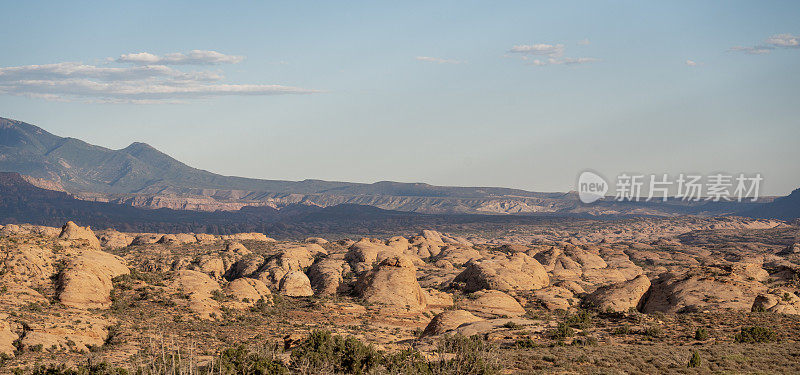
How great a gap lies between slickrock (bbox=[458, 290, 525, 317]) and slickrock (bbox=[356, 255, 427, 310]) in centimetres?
480

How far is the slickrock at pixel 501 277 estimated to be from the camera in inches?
3187

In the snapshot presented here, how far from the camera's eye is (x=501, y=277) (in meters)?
82.1

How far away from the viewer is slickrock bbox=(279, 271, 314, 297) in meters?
78.1

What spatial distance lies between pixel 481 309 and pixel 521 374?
34931 mm

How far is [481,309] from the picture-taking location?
66.8 m

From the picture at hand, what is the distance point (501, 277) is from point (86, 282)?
45.7 meters

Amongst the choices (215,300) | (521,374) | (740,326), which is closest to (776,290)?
(740,326)

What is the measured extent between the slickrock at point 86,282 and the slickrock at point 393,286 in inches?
929

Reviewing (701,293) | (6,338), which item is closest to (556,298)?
(701,293)

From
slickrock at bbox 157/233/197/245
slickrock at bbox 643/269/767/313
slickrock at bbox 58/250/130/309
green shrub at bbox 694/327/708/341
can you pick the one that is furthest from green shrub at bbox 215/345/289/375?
slickrock at bbox 157/233/197/245

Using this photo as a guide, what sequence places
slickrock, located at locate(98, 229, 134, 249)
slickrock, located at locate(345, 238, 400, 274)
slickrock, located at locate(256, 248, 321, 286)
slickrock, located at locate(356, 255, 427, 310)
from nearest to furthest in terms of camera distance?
slickrock, located at locate(356, 255, 427, 310) → slickrock, located at locate(256, 248, 321, 286) → slickrock, located at locate(345, 238, 400, 274) → slickrock, located at locate(98, 229, 134, 249)

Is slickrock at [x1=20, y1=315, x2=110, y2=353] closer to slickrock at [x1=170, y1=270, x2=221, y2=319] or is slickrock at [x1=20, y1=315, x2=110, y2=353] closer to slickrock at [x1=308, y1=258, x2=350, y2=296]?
slickrock at [x1=170, y1=270, x2=221, y2=319]

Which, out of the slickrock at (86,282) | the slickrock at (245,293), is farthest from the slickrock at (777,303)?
the slickrock at (86,282)

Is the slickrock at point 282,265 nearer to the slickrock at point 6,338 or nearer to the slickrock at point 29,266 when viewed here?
the slickrock at point 29,266
